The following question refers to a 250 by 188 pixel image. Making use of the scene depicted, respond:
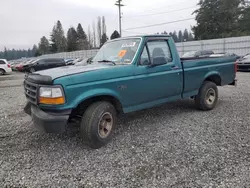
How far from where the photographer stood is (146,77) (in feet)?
13.9

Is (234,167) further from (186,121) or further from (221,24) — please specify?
(221,24)

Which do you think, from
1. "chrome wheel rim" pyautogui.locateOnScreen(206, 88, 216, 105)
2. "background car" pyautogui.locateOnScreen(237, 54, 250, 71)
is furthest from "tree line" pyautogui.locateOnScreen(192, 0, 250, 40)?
"chrome wheel rim" pyautogui.locateOnScreen(206, 88, 216, 105)

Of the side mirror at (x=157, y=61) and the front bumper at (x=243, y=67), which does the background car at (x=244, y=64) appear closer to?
the front bumper at (x=243, y=67)

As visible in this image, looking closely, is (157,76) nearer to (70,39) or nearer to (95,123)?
(95,123)

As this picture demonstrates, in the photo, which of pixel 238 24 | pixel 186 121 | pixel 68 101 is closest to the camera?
pixel 68 101

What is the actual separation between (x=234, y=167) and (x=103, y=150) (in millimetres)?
2049

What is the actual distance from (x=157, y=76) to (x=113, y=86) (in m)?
1.15

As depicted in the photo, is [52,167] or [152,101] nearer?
[52,167]

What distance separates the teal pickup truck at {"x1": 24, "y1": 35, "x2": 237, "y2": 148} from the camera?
10.9 ft

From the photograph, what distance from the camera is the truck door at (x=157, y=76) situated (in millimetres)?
4219

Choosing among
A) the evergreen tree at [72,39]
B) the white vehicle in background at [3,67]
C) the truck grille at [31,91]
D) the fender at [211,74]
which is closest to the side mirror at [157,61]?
the fender at [211,74]

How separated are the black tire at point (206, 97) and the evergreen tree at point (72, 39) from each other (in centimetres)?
6404

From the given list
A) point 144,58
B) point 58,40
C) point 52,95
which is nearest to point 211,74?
point 144,58

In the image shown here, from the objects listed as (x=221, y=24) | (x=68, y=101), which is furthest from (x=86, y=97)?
(x=221, y=24)
